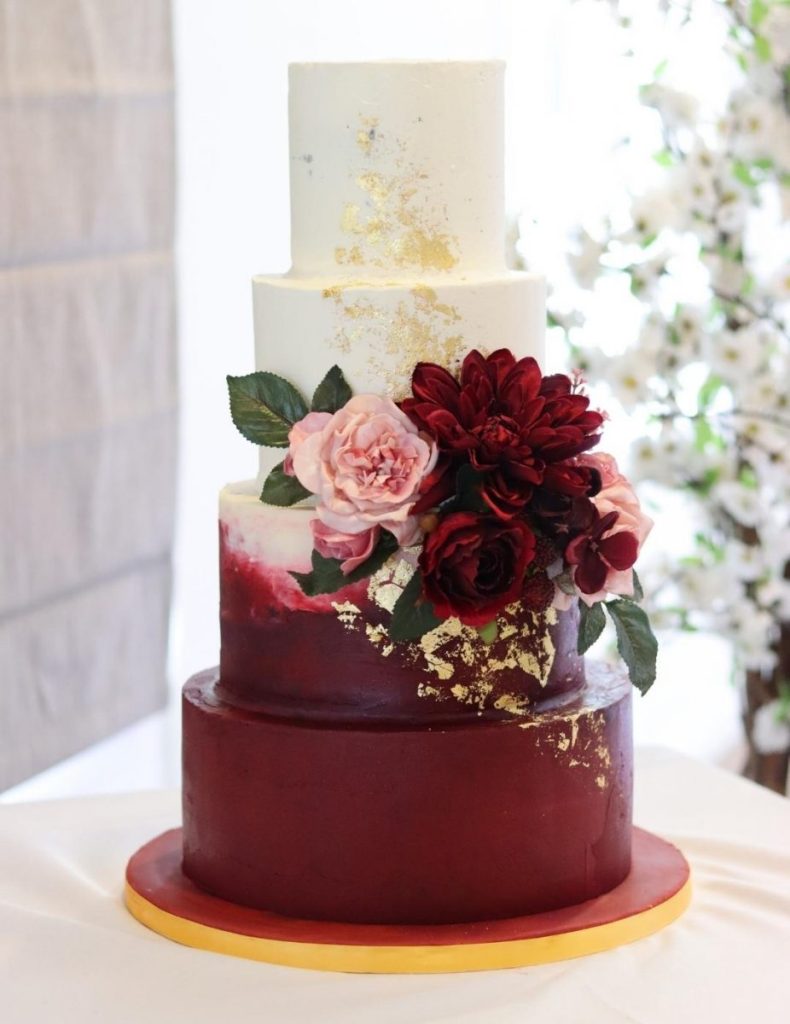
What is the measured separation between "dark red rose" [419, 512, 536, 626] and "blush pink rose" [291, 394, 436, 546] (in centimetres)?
3

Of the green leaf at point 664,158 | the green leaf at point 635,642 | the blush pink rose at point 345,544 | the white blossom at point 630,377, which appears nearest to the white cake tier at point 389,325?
the blush pink rose at point 345,544

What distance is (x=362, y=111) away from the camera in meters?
1.24

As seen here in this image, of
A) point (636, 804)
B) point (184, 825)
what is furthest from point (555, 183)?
point (184, 825)

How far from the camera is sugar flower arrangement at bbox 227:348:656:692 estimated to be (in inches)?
45.6

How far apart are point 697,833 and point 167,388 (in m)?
1.11

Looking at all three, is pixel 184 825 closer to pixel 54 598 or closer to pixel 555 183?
pixel 54 598

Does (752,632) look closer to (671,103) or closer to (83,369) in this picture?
(671,103)

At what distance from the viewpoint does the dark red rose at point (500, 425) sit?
46.1 inches

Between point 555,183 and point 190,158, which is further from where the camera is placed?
point 555,183

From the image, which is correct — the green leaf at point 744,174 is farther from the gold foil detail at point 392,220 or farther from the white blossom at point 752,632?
the gold foil detail at point 392,220

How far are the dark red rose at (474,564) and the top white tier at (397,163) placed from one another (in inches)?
8.8

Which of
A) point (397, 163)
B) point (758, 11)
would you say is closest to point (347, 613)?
point (397, 163)

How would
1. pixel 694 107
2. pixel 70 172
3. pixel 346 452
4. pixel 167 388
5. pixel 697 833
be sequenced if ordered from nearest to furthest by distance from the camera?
pixel 346 452 → pixel 697 833 → pixel 694 107 → pixel 70 172 → pixel 167 388

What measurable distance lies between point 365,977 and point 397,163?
591 mm
